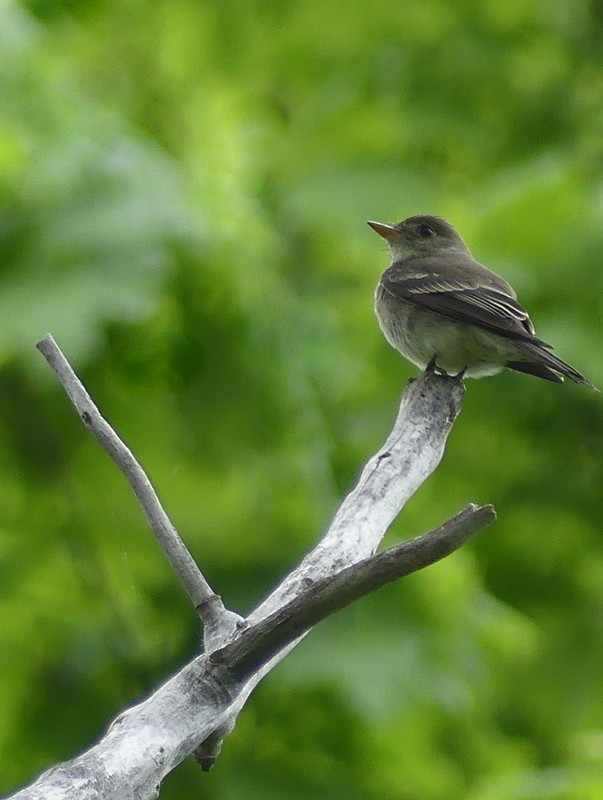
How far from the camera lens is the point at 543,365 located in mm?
5664

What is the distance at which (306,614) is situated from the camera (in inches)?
101

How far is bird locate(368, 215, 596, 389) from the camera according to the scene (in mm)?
5793

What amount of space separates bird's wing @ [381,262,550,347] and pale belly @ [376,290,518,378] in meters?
0.04

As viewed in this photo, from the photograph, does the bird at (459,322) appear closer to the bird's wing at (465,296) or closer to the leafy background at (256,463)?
the bird's wing at (465,296)

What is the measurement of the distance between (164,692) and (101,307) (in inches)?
144

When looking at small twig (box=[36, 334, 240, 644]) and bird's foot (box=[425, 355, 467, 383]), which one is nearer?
small twig (box=[36, 334, 240, 644])

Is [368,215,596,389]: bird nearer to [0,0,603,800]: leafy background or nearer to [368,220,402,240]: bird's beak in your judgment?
[368,220,402,240]: bird's beak

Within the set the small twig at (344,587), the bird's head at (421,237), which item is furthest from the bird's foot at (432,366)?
the small twig at (344,587)

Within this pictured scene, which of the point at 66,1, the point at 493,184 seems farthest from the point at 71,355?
the point at 66,1

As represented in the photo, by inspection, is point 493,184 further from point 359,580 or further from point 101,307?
point 359,580

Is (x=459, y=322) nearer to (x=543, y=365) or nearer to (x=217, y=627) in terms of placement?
(x=543, y=365)

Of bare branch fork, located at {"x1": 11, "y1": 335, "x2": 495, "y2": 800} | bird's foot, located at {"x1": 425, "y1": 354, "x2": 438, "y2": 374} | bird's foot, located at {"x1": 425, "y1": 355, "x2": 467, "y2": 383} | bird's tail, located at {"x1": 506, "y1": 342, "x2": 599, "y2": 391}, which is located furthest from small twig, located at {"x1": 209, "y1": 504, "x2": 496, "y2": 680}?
bird's tail, located at {"x1": 506, "y1": 342, "x2": 599, "y2": 391}

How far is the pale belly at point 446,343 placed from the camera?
5.94 meters

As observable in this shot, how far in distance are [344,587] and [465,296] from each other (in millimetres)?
3892
